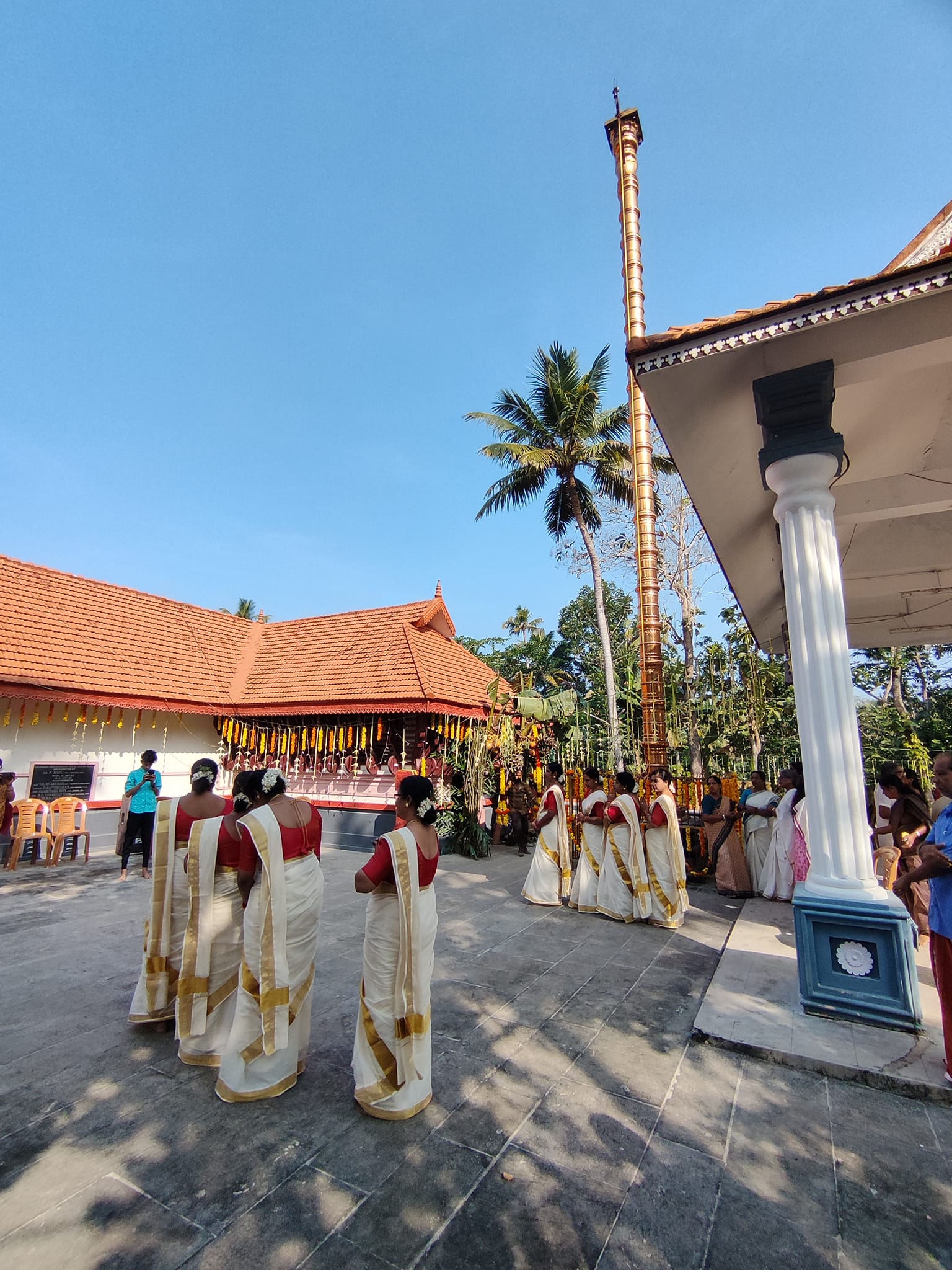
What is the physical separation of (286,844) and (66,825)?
8379 mm

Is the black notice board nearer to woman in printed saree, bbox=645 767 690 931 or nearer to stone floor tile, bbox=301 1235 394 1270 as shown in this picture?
woman in printed saree, bbox=645 767 690 931

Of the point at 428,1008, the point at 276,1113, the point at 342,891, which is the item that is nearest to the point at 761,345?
the point at 428,1008

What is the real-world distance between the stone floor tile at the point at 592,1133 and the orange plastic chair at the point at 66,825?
8.99 metres

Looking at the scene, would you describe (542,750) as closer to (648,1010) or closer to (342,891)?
(342,891)

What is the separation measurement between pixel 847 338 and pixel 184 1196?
552cm

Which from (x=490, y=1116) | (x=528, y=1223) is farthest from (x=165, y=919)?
(x=528, y=1223)

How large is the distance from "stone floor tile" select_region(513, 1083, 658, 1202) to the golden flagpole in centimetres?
516

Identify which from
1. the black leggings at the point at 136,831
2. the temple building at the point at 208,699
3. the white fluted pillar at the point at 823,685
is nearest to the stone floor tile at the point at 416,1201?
the white fluted pillar at the point at 823,685

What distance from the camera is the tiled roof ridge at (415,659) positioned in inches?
404

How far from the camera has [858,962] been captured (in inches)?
143

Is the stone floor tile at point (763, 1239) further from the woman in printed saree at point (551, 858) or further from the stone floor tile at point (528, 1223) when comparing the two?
the woman in printed saree at point (551, 858)

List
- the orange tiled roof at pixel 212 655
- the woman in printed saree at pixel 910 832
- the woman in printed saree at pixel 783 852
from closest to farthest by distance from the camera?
the woman in printed saree at pixel 910 832 < the woman in printed saree at pixel 783 852 < the orange tiled roof at pixel 212 655

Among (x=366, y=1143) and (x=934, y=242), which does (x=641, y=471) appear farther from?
(x=366, y=1143)

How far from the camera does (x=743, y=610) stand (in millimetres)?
9562
